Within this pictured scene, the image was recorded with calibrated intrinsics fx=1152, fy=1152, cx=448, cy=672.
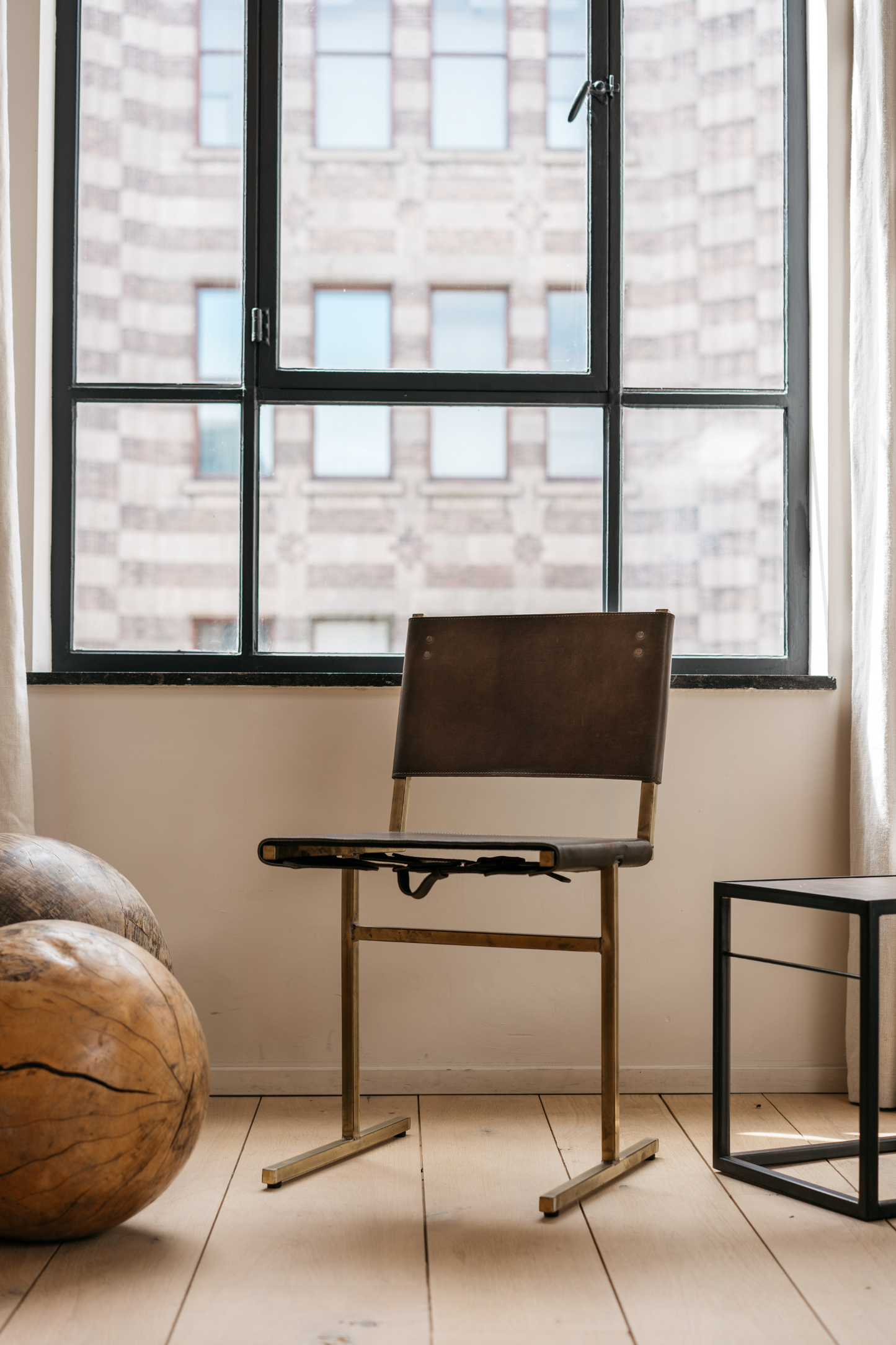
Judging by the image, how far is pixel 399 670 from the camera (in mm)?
2305

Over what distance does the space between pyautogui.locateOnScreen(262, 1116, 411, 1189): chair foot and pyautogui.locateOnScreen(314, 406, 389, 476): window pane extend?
126 cm

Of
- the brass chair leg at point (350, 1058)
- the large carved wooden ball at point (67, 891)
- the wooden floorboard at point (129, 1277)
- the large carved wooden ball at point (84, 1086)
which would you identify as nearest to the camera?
the wooden floorboard at point (129, 1277)

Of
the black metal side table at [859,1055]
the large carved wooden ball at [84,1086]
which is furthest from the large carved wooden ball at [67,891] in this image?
the black metal side table at [859,1055]

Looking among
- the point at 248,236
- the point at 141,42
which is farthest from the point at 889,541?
the point at 141,42

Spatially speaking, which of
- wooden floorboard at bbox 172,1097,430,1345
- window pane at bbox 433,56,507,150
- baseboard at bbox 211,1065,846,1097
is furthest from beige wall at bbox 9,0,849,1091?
window pane at bbox 433,56,507,150

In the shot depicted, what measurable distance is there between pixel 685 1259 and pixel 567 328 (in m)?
1.74

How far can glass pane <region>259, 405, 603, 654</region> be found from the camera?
2.36 meters

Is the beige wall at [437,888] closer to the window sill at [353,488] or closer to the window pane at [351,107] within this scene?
the window sill at [353,488]

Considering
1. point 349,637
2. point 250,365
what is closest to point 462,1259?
point 349,637

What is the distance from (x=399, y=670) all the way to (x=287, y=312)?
0.78m

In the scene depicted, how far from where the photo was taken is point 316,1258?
Result: 1418 millimetres

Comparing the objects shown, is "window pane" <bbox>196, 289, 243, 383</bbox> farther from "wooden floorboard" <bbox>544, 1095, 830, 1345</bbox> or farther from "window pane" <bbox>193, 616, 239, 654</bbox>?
"wooden floorboard" <bbox>544, 1095, 830, 1345</bbox>

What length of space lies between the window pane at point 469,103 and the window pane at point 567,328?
0.35m

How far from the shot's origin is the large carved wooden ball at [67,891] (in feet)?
5.43
